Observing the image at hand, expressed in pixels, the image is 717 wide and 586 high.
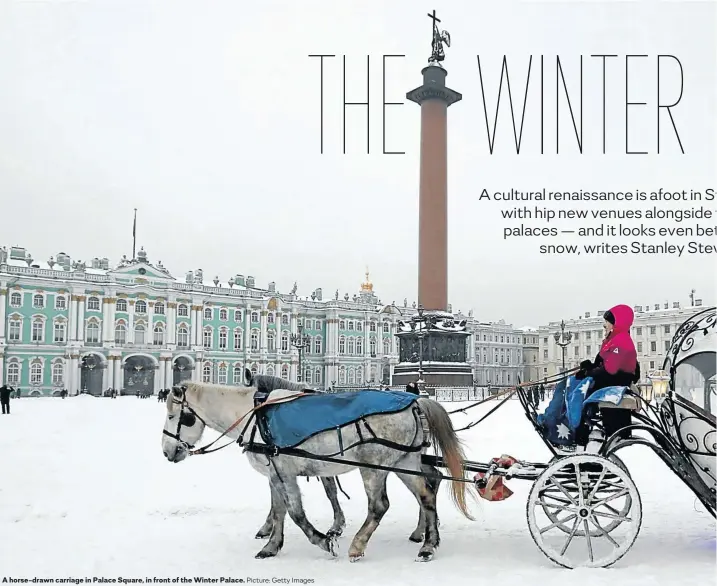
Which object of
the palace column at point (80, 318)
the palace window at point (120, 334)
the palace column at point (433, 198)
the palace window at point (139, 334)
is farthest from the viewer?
the palace window at point (139, 334)

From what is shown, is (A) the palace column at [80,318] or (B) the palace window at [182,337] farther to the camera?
(B) the palace window at [182,337]

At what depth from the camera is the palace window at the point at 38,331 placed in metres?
55.3

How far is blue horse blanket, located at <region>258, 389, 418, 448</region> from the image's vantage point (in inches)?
246

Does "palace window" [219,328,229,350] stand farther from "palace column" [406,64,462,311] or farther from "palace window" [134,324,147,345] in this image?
"palace column" [406,64,462,311]

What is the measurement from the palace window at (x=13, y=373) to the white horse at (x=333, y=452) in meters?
53.0

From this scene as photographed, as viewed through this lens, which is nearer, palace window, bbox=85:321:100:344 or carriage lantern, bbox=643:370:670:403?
carriage lantern, bbox=643:370:670:403

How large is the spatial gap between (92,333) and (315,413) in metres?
56.1

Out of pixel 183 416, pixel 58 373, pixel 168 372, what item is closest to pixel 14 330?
pixel 58 373

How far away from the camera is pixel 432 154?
3300cm

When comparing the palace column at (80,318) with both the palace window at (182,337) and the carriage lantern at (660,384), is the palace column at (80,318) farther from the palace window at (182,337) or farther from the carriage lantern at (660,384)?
the carriage lantern at (660,384)

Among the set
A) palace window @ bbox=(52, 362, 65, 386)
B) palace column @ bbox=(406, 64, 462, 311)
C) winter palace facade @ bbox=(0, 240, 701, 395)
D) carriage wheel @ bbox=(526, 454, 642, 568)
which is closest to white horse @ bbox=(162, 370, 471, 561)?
carriage wheel @ bbox=(526, 454, 642, 568)

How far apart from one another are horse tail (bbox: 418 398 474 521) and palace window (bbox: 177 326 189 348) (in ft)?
193

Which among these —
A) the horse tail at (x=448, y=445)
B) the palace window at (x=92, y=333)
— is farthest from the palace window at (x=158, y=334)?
the horse tail at (x=448, y=445)

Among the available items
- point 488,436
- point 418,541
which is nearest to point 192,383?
point 418,541
